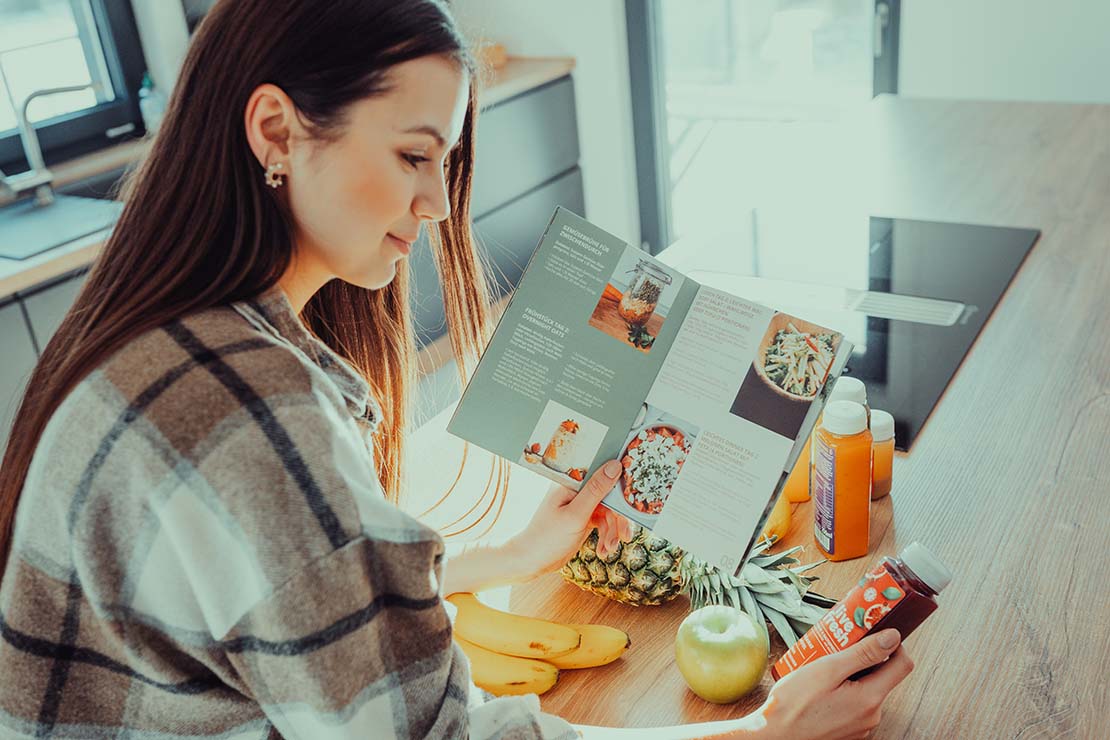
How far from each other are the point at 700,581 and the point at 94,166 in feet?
8.43

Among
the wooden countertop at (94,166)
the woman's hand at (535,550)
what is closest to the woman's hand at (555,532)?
the woman's hand at (535,550)

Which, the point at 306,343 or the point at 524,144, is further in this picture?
the point at 524,144

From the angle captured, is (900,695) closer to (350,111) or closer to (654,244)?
(350,111)

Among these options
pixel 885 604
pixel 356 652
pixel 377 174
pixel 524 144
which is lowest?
pixel 524 144

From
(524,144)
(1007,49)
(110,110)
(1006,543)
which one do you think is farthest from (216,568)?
(1007,49)

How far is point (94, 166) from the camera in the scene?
122 inches

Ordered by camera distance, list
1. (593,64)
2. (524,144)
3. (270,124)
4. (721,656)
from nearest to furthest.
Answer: (270,124) → (721,656) → (524,144) → (593,64)

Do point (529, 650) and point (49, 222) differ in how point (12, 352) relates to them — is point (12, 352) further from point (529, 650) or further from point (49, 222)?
point (529, 650)

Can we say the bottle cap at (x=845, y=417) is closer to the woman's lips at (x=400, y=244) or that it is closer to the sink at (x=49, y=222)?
the woman's lips at (x=400, y=244)

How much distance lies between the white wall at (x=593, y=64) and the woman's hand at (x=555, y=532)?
2.84 meters

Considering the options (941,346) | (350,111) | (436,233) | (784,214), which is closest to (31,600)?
(350,111)

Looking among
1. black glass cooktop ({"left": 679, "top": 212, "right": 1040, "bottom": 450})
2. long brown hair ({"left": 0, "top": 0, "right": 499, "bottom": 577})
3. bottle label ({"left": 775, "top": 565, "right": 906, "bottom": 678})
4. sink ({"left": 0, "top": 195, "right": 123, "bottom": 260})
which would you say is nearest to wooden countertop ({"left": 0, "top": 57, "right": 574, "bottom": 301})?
sink ({"left": 0, "top": 195, "right": 123, "bottom": 260})

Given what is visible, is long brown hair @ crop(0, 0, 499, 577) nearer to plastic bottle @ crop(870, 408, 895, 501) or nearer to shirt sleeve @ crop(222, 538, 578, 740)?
shirt sleeve @ crop(222, 538, 578, 740)

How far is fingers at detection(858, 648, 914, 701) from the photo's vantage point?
0.94 meters
